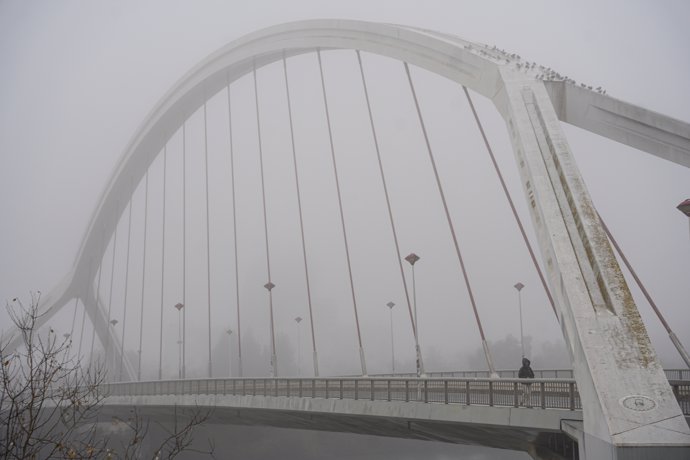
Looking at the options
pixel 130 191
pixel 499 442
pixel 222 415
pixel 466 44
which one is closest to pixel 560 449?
pixel 499 442

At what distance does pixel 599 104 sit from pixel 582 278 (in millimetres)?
8239

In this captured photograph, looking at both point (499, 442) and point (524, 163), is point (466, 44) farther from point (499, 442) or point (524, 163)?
point (499, 442)

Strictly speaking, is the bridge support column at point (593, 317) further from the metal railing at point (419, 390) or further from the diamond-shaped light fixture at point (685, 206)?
the diamond-shaped light fixture at point (685, 206)

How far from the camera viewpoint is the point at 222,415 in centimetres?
3067

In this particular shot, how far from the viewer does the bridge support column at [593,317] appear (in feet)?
29.6

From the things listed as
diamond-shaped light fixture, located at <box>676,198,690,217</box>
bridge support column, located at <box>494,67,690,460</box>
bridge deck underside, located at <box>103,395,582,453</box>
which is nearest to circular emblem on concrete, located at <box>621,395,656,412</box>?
bridge support column, located at <box>494,67,690,460</box>

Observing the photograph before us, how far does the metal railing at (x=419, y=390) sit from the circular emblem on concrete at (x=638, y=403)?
336cm

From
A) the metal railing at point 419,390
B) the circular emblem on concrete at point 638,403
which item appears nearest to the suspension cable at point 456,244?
the metal railing at point 419,390

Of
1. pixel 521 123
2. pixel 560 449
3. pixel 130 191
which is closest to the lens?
pixel 560 449

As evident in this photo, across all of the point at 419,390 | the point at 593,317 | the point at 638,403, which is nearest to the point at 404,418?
the point at 419,390

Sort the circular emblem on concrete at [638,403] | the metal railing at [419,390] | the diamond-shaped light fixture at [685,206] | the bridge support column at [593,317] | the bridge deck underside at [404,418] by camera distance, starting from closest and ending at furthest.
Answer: the bridge support column at [593,317]
the circular emblem on concrete at [638,403]
the metal railing at [419,390]
the bridge deck underside at [404,418]
the diamond-shaped light fixture at [685,206]

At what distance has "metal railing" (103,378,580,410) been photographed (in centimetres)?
1367

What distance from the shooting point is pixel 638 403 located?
9453 mm

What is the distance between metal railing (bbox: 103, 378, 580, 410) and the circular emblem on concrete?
336 cm
